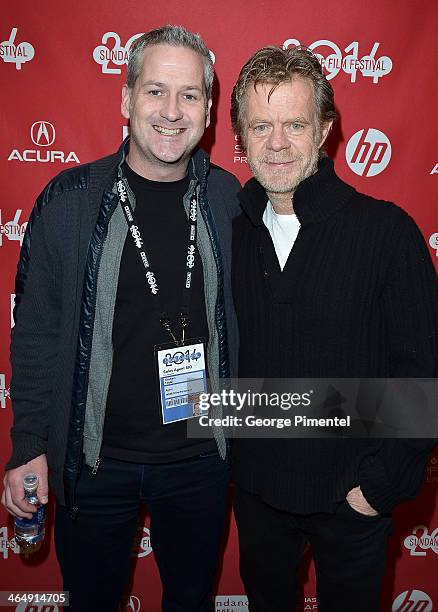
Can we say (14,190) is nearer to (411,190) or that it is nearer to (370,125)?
(370,125)

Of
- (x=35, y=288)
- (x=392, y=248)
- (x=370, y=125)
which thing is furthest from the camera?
(x=370, y=125)

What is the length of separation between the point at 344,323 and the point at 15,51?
Result: 1.75m

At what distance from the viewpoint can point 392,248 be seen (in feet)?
5.36

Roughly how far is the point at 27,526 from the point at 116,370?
623mm

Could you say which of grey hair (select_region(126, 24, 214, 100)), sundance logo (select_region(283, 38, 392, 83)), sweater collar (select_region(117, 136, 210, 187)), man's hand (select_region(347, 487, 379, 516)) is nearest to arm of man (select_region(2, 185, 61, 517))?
sweater collar (select_region(117, 136, 210, 187))

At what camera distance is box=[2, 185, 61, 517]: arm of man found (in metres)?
1.82

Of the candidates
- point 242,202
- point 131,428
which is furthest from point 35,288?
point 242,202

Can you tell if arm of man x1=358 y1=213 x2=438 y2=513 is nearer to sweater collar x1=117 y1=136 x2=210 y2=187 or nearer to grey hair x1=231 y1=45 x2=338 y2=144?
grey hair x1=231 y1=45 x2=338 y2=144

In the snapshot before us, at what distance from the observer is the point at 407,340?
1.66 meters

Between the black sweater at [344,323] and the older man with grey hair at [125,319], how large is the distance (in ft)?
0.89

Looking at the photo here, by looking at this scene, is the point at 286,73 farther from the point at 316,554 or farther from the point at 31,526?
the point at 31,526

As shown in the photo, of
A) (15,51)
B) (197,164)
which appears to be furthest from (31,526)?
(15,51)

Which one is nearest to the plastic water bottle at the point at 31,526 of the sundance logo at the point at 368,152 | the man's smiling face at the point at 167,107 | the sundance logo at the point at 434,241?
the man's smiling face at the point at 167,107

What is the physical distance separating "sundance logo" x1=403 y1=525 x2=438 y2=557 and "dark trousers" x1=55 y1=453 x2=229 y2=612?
3.86ft
